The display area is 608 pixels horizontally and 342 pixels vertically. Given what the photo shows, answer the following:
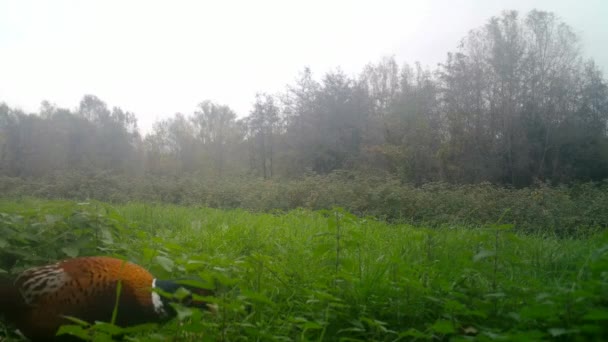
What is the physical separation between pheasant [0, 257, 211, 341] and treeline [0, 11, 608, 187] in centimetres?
1250

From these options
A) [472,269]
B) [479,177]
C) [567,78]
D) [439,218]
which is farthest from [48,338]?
[567,78]

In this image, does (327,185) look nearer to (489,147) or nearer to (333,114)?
(489,147)

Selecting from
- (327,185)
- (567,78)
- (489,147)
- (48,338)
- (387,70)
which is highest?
(387,70)

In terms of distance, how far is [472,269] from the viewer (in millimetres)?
2447

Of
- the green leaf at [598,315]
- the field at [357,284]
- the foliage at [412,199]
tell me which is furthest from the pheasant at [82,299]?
the foliage at [412,199]

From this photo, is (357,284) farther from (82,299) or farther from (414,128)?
(414,128)

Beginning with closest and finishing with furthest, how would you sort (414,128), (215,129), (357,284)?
1. (357,284)
2. (414,128)
3. (215,129)

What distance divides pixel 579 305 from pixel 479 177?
42.0 ft

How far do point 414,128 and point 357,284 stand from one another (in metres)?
13.9

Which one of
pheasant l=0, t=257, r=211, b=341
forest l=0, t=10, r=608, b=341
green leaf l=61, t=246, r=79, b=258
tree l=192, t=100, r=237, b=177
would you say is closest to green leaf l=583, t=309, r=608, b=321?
forest l=0, t=10, r=608, b=341

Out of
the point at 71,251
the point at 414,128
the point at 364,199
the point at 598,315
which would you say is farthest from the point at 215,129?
the point at 598,315

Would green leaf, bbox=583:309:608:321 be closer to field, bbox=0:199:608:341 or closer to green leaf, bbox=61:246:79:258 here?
field, bbox=0:199:608:341

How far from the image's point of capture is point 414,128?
1524 centimetres

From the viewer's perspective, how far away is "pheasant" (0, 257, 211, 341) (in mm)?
1960
